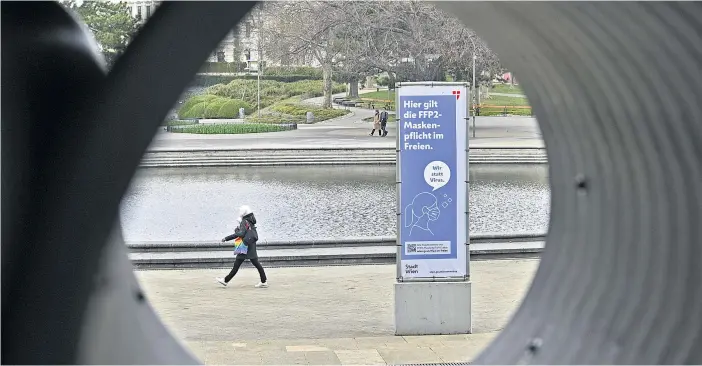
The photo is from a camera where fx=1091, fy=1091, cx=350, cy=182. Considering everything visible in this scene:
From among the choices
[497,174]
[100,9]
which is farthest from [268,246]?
[100,9]

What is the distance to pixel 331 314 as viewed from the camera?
1031 centimetres

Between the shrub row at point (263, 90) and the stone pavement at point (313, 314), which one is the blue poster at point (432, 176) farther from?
the shrub row at point (263, 90)

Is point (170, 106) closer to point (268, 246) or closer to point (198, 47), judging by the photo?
point (198, 47)

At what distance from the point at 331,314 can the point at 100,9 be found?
73.2 feet

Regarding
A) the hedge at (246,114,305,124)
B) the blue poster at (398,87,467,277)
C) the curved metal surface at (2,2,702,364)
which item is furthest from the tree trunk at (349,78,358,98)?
the curved metal surface at (2,2,702,364)

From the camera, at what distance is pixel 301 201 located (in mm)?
22359

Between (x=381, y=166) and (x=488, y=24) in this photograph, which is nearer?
(x=488, y=24)

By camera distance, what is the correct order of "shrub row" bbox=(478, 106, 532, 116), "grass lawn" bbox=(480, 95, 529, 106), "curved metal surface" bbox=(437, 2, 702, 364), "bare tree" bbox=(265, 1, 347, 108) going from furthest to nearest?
"grass lawn" bbox=(480, 95, 529, 106)
"shrub row" bbox=(478, 106, 532, 116)
"bare tree" bbox=(265, 1, 347, 108)
"curved metal surface" bbox=(437, 2, 702, 364)

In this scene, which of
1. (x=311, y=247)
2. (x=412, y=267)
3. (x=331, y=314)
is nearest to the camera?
(x=412, y=267)

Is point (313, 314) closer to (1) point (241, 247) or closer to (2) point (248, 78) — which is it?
(1) point (241, 247)

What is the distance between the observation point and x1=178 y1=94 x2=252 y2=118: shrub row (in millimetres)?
46000

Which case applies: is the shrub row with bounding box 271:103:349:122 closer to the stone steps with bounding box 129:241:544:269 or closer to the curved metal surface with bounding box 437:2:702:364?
the stone steps with bounding box 129:241:544:269

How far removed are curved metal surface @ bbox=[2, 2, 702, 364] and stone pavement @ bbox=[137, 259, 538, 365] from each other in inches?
138

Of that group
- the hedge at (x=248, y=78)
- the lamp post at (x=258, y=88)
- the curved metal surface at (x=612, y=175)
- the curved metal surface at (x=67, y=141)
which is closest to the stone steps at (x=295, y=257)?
the curved metal surface at (x=612, y=175)
